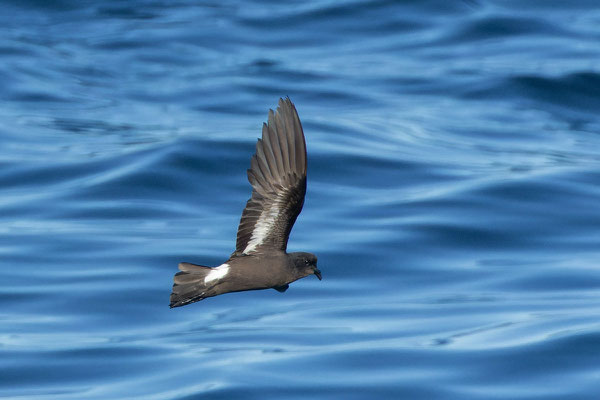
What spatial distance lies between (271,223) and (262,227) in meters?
0.07

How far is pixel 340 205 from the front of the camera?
1764 cm

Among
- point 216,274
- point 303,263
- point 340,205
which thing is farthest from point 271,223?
point 340,205

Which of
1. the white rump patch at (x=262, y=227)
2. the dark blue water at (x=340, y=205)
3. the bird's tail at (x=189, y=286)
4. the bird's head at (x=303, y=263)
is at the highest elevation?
the dark blue water at (x=340, y=205)

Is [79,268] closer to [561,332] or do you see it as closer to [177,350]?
[177,350]

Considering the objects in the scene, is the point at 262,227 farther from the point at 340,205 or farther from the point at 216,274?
the point at 340,205

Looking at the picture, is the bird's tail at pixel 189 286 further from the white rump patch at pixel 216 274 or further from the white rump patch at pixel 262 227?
the white rump patch at pixel 262 227

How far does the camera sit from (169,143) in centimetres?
1958

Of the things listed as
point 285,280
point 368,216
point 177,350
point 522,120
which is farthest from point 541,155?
point 285,280

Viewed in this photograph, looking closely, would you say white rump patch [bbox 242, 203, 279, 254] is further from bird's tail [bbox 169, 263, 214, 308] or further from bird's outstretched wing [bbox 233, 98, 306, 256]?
bird's tail [bbox 169, 263, 214, 308]

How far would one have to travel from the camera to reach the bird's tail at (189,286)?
6.88m

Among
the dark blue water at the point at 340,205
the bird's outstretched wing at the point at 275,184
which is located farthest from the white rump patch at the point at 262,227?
the dark blue water at the point at 340,205

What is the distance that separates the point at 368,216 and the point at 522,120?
8.94 metres

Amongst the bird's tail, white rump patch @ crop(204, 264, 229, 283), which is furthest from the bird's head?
the bird's tail

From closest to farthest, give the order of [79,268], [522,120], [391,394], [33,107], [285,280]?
1. [285,280]
2. [391,394]
3. [79,268]
4. [522,120]
5. [33,107]
